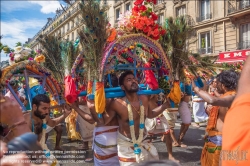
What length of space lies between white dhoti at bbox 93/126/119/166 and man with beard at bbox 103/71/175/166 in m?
0.20

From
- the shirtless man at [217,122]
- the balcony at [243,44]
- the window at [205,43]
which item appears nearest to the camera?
the shirtless man at [217,122]

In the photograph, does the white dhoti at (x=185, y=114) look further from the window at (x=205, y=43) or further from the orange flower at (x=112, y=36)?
the window at (x=205, y=43)

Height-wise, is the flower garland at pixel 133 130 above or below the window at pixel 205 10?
below

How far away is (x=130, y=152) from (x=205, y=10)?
773 inches

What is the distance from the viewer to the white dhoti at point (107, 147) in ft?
10.2

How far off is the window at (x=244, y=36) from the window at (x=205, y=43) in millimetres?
2533

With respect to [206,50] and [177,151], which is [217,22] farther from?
[177,151]

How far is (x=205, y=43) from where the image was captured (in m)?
19.5

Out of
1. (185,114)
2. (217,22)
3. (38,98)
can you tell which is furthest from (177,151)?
(217,22)

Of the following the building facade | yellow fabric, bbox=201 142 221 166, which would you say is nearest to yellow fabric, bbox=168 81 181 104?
yellow fabric, bbox=201 142 221 166

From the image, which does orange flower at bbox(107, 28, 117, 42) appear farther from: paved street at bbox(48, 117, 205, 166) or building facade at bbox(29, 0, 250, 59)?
building facade at bbox(29, 0, 250, 59)

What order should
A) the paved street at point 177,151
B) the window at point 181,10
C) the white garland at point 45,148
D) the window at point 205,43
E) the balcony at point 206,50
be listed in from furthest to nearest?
the window at point 181,10, the window at point 205,43, the balcony at point 206,50, the paved street at point 177,151, the white garland at point 45,148

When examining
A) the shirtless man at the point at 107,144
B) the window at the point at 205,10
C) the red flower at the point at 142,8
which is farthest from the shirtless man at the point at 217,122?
the window at the point at 205,10

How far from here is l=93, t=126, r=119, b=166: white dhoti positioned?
3.09 metres
